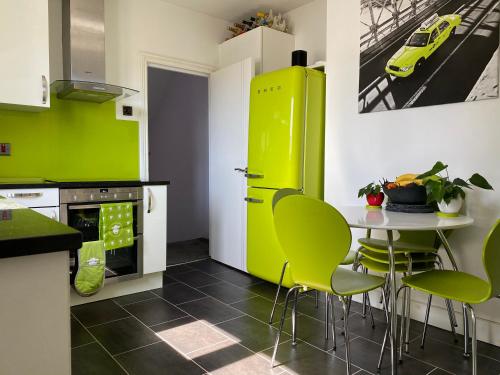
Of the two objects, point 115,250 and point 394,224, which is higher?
point 394,224

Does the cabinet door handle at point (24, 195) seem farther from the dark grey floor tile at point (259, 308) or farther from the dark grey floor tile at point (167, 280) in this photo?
the dark grey floor tile at point (259, 308)

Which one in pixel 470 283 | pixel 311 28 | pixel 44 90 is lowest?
pixel 470 283

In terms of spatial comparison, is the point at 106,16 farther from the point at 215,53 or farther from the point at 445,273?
the point at 445,273

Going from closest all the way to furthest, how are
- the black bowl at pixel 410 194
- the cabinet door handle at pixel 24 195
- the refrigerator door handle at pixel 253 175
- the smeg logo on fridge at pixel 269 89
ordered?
the black bowl at pixel 410 194 → the cabinet door handle at pixel 24 195 → the smeg logo on fridge at pixel 269 89 → the refrigerator door handle at pixel 253 175

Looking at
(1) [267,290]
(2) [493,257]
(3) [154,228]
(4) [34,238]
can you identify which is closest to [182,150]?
(3) [154,228]

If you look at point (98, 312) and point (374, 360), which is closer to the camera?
point (374, 360)

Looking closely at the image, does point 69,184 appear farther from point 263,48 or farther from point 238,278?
point 263,48

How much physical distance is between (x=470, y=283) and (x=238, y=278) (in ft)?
6.80

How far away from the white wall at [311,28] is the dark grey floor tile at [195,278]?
2.28 metres

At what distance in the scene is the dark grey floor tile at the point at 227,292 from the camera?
117 inches

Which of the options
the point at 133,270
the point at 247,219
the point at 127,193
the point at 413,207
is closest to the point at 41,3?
the point at 127,193

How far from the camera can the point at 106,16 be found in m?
3.36

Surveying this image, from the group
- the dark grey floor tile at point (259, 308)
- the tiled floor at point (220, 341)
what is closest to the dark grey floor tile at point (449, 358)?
the tiled floor at point (220, 341)

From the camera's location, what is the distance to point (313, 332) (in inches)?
92.5
